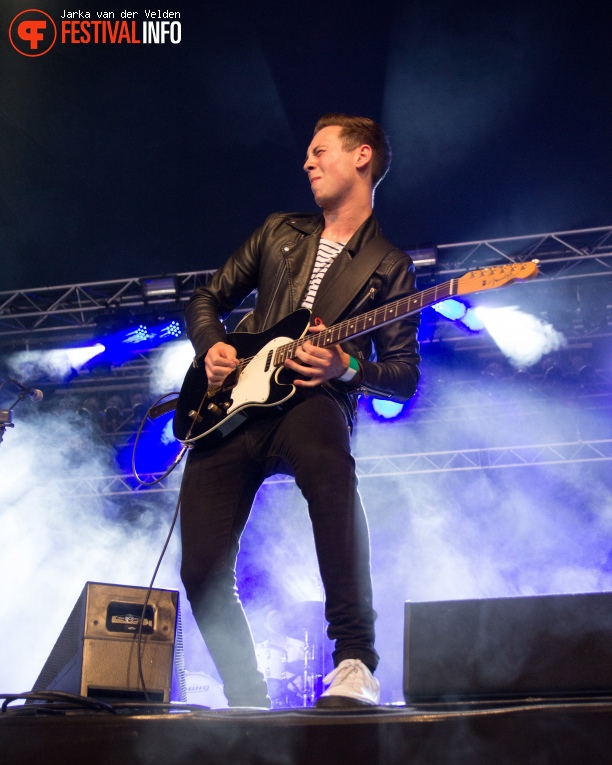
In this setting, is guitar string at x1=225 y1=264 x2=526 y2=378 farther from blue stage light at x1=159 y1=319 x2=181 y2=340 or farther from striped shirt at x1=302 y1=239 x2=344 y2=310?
blue stage light at x1=159 y1=319 x2=181 y2=340

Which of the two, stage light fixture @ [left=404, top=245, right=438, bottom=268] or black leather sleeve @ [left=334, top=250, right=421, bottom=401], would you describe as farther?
stage light fixture @ [left=404, top=245, right=438, bottom=268]

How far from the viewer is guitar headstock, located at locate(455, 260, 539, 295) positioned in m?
2.53

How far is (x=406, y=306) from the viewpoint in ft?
8.34

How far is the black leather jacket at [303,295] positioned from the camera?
8.64ft

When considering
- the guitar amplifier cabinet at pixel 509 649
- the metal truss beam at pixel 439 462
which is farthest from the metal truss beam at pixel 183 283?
the guitar amplifier cabinet at pixel 509 649

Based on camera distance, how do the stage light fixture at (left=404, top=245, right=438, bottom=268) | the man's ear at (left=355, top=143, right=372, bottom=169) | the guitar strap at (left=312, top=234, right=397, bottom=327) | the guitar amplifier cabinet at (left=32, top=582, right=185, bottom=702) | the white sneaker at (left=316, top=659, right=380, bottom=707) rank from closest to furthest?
the white sneaker at (left=316, top=659, right=380, bottom=707)
the guitar amplifier cabinet at (left=32, top=582, right=185, bottom=702)
the guitar strap at (left=312, top=234, right=397, bottom=327)
the man's ear at (left=355, top=143, right=372, bottom=169)
the stage light fixture at (left=404, top=245, right=438, bottom=268)

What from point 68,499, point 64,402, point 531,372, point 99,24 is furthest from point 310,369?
point 68,499

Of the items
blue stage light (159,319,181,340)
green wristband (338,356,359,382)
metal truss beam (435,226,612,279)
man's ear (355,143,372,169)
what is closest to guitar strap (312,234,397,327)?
green wristband (338,356,359,382)

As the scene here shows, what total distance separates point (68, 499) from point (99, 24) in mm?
5443

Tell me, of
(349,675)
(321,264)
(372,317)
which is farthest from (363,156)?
(349,675)

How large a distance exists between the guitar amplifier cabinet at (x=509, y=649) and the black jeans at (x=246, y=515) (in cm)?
38

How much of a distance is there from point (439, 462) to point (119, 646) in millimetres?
6799

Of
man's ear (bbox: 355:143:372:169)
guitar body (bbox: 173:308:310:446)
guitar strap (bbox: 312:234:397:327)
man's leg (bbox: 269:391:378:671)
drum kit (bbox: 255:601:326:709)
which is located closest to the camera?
man's leg (bbox: 269:391:378:671)

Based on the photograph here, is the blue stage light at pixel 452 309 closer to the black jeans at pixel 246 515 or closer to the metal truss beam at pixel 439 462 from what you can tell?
the metal truss beam at pixel 439 462
